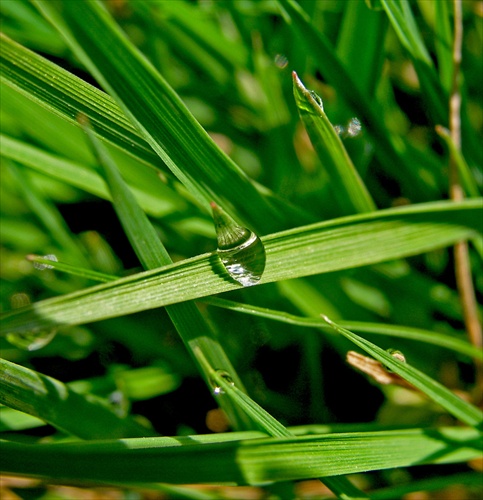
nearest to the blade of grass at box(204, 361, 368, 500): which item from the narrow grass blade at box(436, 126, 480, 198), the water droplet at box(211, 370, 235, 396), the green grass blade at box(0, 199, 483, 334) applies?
the water droplet at box(211, 370, 235, 396)

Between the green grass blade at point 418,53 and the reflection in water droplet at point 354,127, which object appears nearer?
the green grass blade at point 418,53

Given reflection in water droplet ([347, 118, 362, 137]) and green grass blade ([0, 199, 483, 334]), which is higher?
reflection in water droplet ([347, 118, 362, 137])

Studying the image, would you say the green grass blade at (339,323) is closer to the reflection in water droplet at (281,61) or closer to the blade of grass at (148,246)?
the blade of grass at (148,246)

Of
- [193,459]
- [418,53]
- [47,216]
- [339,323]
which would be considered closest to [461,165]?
[418,53]

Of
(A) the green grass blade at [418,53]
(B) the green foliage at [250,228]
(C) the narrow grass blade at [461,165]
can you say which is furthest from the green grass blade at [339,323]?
(A) the green grass blade at [418,53]

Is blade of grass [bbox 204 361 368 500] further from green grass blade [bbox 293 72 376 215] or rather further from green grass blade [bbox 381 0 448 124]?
green grass blade [bbox 381 0 448 124]

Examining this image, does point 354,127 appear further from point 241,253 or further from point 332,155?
point 241,253

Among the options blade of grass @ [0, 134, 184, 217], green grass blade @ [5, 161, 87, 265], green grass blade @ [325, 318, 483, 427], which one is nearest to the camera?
green grass blade @ [325, 318, 483, 427]

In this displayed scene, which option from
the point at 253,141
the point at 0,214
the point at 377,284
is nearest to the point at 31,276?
the point at 0,214
